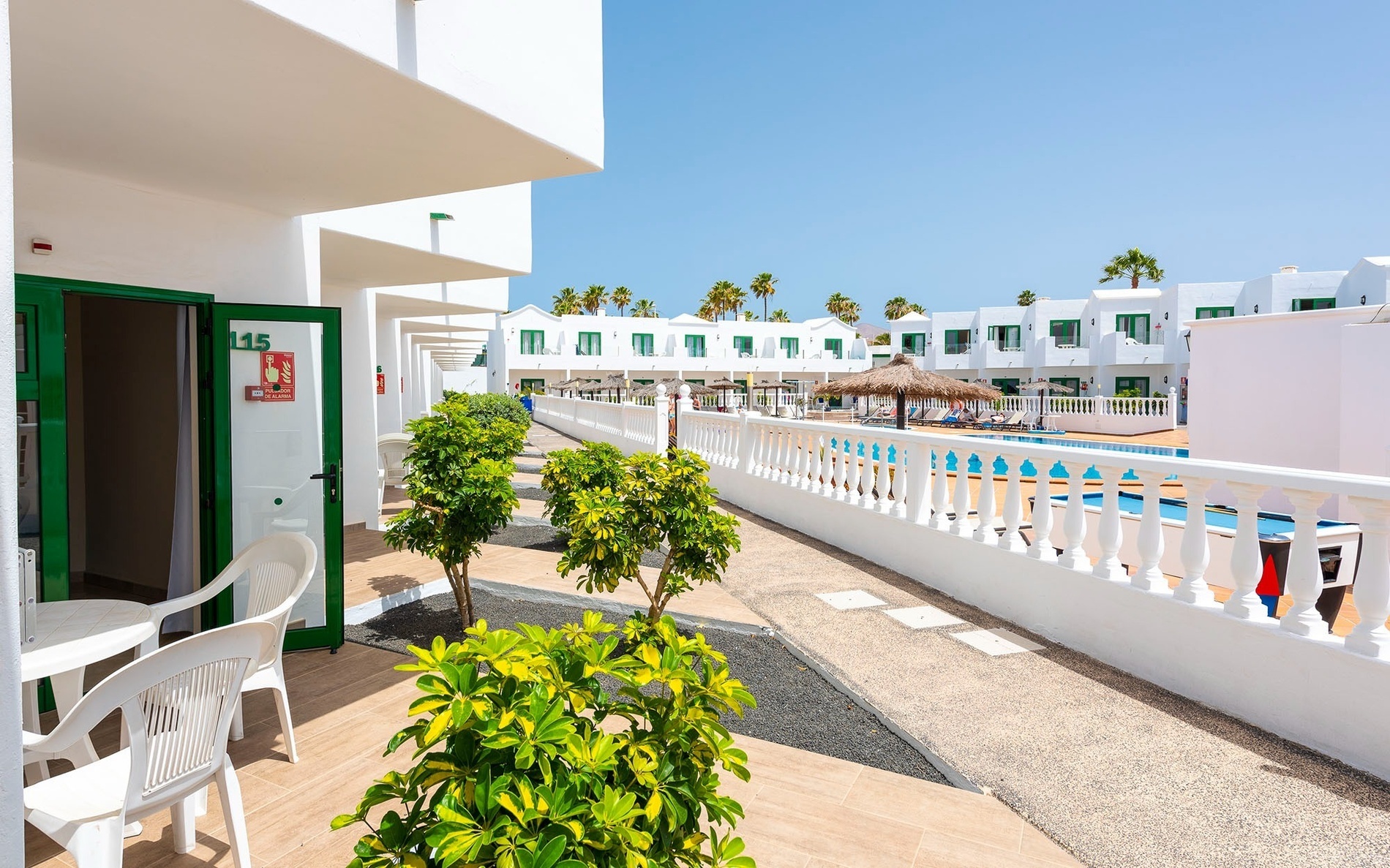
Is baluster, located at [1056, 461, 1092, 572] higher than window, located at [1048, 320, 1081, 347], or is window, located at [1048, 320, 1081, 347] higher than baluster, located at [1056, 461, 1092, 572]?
window, located at [1048, 320, 1081, 347]

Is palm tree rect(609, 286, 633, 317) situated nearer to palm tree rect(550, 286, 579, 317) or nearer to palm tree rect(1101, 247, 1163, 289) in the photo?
palm tree rect(550, 286, 579, 317)

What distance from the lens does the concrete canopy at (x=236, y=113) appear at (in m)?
2.68

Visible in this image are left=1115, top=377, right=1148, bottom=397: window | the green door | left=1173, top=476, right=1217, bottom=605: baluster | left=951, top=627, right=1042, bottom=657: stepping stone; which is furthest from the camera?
left=1115, top=377, right=1148, bottom=397: window

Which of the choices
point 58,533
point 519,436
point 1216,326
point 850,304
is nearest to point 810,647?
point 519,436

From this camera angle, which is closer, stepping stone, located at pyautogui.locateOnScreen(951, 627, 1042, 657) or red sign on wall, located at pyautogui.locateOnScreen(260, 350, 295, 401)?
stepping stone, located at pyautogui.locateOnScreen(951, 627, 1042, 657)

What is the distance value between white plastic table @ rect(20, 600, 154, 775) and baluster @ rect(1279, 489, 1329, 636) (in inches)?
216

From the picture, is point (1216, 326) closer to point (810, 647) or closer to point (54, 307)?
point (810, 647)

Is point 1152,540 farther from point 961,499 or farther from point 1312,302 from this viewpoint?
point 1312,302

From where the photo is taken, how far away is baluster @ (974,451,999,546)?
571 centimetres

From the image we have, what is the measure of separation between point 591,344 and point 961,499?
1756 inches

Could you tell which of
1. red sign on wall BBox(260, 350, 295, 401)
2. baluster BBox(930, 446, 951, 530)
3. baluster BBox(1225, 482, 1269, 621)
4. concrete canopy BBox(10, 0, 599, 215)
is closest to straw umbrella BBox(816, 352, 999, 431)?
baluster BBox(930, 446, 951, 530)

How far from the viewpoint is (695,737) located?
151cm

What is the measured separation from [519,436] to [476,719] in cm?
566

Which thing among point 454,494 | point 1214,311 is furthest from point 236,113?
point 1214,311
